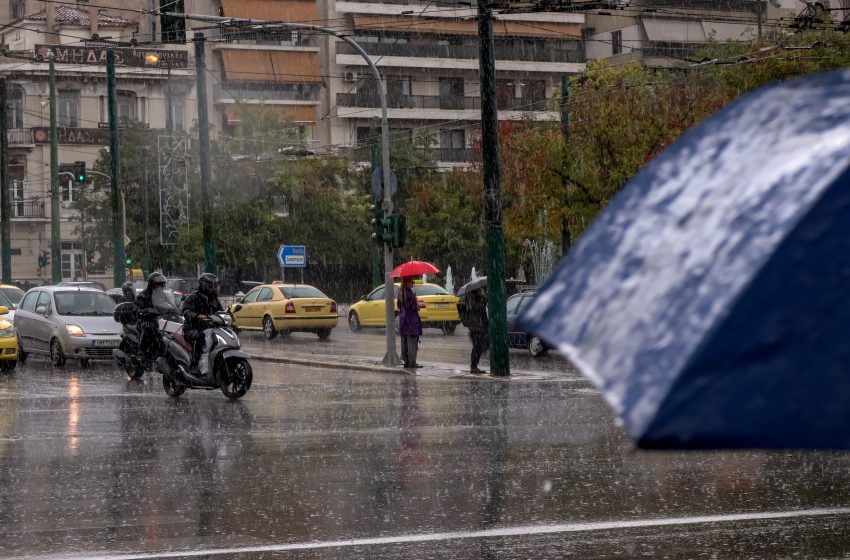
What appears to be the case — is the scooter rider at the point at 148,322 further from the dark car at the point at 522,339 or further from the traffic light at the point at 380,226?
the dark car at the point at 522,339

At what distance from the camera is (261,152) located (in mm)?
69125

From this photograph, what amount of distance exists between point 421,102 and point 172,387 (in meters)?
65.2

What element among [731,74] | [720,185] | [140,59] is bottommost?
[720,185]

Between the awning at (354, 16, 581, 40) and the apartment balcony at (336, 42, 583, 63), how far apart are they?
812 millimetres

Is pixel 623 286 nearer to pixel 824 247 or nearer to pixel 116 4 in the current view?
pixel 824 247

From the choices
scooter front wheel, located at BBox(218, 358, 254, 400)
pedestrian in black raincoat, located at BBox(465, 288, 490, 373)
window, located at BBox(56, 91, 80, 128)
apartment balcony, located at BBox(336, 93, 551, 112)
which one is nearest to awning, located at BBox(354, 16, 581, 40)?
apartment balcony, located at BBox(336, 93, 551, 112)

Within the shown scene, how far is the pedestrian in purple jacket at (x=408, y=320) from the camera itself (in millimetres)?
25656

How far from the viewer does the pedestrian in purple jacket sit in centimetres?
2566

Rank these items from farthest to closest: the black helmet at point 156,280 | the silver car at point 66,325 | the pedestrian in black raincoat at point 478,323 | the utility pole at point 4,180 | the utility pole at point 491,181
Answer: the utility pole at point 4,180, the silver car at point 66,325, the pedestrian in black raincoat at point 478,323, the black helmet at point 156,280, the utility pole at point 491,181

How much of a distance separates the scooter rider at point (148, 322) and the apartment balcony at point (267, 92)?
5799 cm

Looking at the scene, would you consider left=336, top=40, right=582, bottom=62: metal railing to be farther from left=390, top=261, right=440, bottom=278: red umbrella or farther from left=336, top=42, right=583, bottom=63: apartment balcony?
left=390, top=261, right=440, bottom=278: red umbrella

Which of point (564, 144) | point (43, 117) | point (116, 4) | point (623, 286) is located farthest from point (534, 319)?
point (116, 4)

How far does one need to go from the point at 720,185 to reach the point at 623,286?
257 mm

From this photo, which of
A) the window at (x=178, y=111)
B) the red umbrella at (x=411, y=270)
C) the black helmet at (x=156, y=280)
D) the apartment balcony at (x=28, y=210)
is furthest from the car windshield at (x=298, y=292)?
the window at (x=178, y=111)
